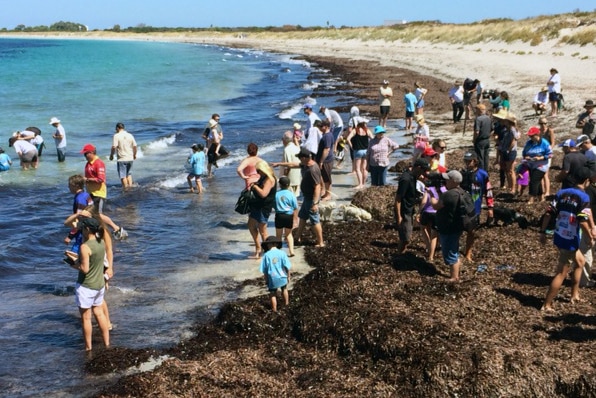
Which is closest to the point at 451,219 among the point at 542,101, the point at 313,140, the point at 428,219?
the point at 428,219

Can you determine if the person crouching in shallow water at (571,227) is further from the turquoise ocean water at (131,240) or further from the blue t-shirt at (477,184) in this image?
the turquoise ocean water at (131,240)

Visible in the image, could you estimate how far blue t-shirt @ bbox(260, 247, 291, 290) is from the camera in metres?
8.75

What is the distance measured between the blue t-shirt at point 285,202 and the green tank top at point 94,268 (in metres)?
3.48

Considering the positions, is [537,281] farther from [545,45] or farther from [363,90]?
[545,45]

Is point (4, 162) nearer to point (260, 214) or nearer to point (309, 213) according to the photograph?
point (260, 214)

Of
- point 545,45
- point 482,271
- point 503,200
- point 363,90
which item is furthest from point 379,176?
point 545,45

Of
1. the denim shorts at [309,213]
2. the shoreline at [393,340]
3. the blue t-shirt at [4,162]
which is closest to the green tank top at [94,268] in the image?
the shoreline at [393,340]

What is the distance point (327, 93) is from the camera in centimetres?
4162

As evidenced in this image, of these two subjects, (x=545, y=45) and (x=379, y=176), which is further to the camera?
(x=545, y=45)

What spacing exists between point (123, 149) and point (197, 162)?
1804 millimetres

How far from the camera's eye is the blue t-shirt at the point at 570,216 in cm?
814

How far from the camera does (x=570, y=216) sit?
818 centimetres

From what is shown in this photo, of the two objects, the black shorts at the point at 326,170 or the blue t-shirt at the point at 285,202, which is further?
the black shorts at the point at 326,170

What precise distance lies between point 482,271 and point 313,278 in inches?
94.6
